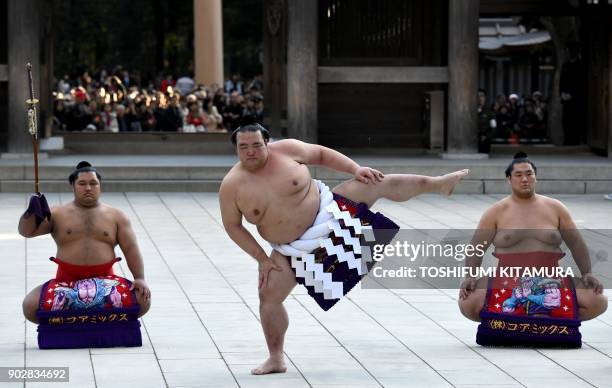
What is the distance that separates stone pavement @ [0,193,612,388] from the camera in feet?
21.6

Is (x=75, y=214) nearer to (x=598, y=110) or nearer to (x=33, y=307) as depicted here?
(x=33, y=307)

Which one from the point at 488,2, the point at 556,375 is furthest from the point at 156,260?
the point at 488,2

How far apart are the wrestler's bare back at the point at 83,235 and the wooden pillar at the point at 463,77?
11.3m

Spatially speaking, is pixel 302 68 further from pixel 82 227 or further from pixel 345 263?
pixel 345 263

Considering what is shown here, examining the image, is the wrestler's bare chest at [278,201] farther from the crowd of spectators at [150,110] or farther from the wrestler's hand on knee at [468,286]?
the crowd of spectators at [150,110]

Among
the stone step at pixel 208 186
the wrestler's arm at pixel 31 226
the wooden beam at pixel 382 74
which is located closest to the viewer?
the wrestler's arm at pixel 31 226

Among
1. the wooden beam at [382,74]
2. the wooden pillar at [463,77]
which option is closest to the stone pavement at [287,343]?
the wooden beam at [382,74]

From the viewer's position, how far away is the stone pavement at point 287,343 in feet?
21.6

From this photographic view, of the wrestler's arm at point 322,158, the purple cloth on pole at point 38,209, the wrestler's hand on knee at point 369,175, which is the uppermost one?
the wrestler's arm at point 322,158

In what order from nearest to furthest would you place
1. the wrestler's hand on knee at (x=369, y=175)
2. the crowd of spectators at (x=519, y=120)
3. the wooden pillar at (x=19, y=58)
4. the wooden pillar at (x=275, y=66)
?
the wrestler's hand on knee at (x=369, y=175), the wooden pillar at (x=19, y=58), the wooden pillar at (x=275, y=66), the crowd of spectators at (x=519, y=120)

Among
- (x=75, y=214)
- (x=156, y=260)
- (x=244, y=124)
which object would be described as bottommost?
(x=156, y=260)

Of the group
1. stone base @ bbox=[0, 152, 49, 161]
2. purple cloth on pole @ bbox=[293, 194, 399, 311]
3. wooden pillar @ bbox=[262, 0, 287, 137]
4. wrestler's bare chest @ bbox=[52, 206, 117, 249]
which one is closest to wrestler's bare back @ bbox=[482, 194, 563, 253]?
purple cloth on pole @ bbox=[293, 194, 399, 311]

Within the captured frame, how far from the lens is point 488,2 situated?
1942cm

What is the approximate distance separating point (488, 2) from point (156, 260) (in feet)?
31.6
